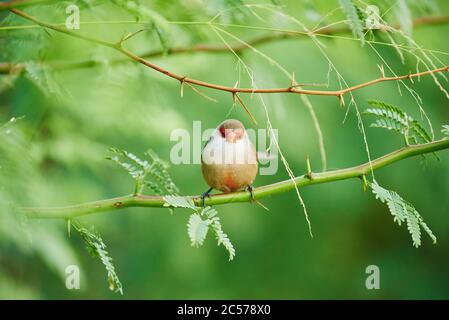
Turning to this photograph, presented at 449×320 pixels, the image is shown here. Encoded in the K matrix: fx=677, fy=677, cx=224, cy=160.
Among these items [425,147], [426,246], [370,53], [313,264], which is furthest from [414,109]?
[425,147]

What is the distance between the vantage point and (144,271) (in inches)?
227

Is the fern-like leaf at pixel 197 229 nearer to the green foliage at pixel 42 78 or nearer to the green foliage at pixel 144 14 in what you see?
the green foliage at pixel 144 14

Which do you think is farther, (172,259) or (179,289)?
(179,289)

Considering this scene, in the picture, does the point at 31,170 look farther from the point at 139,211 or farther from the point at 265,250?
the point at 265,250

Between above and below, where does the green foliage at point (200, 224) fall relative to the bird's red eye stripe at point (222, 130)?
below

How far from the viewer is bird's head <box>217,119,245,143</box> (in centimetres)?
294

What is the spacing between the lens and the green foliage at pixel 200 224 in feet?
5.75

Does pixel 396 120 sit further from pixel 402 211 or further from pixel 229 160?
pixel 229 160

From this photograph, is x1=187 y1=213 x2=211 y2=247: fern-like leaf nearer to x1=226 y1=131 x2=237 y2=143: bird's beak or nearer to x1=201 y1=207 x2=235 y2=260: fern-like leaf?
x1=201 y1=207 x2=235 y2=260: fern-like leaf

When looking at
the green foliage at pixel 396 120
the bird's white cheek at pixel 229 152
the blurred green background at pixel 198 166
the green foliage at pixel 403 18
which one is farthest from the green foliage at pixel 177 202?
the bird's white cheek at pixel 229 152

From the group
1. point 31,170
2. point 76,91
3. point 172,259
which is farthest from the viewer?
point 172,259

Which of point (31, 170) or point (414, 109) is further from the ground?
point (414, 109)

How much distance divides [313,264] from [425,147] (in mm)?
4634

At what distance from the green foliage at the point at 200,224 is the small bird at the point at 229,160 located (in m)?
0.80
